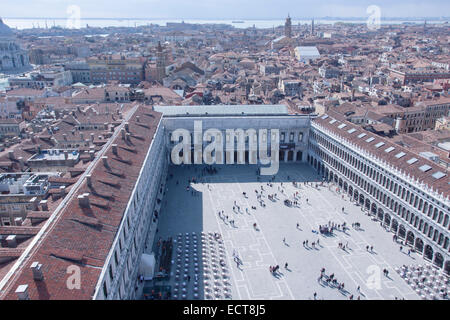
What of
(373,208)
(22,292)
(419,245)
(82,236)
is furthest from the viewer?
(373,208)

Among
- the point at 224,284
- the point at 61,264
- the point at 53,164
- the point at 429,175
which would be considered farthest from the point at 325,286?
the point at 53,164

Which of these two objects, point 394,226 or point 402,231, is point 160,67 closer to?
point 394,226

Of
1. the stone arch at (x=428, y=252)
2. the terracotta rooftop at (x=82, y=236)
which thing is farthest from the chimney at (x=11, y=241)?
the stone arch at (x=428, y=252)

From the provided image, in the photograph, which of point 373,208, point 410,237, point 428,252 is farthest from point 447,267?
point 373,208

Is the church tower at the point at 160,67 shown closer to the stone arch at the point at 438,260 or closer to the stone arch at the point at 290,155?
the stone arch at the point at 290,155

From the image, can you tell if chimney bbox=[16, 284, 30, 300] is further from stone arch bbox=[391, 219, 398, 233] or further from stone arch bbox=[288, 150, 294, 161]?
stone arch bbox=[288, 150, 294, 161]

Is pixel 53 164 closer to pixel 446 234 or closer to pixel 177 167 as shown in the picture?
pixel 177 167

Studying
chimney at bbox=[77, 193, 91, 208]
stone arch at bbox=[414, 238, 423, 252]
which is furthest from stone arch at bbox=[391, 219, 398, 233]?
chimney at bbox=[77, 193, 91, 208]
